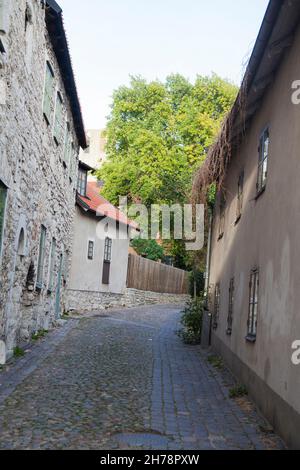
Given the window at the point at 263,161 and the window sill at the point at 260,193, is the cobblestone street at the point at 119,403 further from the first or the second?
the window at the point at 263,161

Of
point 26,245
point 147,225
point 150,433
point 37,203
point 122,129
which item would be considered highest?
point 122,129

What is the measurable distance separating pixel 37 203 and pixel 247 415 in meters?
6.64

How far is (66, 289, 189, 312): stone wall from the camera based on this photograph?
2307cm

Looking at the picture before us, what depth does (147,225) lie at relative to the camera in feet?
115

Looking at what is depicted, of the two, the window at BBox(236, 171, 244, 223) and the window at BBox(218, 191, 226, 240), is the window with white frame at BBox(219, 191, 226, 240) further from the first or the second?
the window at BBox(236, 171, 244, 223)

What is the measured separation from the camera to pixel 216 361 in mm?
11430

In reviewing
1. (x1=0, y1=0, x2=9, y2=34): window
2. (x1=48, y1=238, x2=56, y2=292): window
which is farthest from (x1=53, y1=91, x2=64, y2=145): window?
(x1=0, y1=0, x2=9, y2=34): window

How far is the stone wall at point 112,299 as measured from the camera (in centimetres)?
2307

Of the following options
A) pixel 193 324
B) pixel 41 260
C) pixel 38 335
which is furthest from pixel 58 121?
pixel 193 324

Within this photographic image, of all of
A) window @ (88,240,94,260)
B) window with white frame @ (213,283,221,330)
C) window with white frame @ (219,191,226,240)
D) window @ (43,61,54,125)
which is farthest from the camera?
window @ (88,240,94,260)

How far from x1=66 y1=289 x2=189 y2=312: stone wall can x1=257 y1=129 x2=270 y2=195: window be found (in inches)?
524

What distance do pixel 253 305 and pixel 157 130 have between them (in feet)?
89.0
